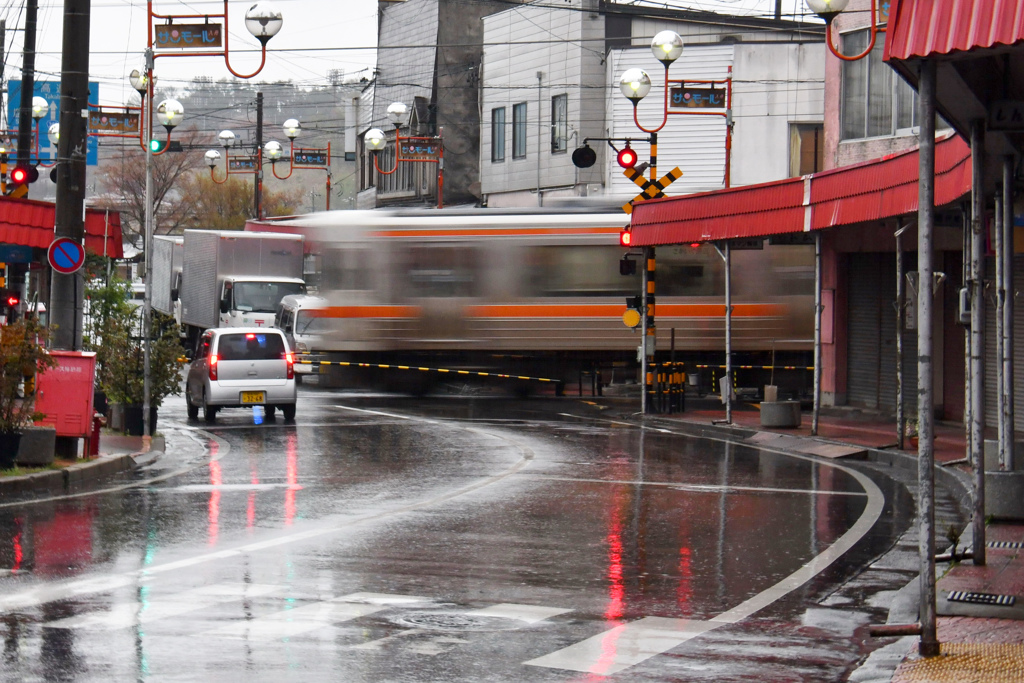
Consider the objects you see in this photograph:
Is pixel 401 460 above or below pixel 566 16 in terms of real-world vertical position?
below

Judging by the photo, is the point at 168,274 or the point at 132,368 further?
the point at 168,274

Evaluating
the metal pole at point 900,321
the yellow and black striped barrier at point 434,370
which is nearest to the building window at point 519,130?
the yellow and black striped barrier at point 434,370

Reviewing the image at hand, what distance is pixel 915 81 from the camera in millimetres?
8070

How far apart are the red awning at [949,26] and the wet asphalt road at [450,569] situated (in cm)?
343

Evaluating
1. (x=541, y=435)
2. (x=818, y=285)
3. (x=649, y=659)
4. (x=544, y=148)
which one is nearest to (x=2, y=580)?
(x=649, y=659)

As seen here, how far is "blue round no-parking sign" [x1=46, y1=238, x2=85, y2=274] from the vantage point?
1791cm

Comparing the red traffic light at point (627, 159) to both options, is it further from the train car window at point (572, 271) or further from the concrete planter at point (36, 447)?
the concrete planter at point (36, 447)

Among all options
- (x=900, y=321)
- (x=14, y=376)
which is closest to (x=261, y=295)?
(x=14, y=376)

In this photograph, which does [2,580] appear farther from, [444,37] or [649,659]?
[444,37]

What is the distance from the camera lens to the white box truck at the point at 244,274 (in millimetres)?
39219

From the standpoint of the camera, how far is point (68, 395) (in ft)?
52.3

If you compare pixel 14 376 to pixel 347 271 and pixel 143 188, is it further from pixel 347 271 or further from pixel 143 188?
pixel 143 188

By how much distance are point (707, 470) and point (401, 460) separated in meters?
4.01

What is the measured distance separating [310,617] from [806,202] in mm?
14128
